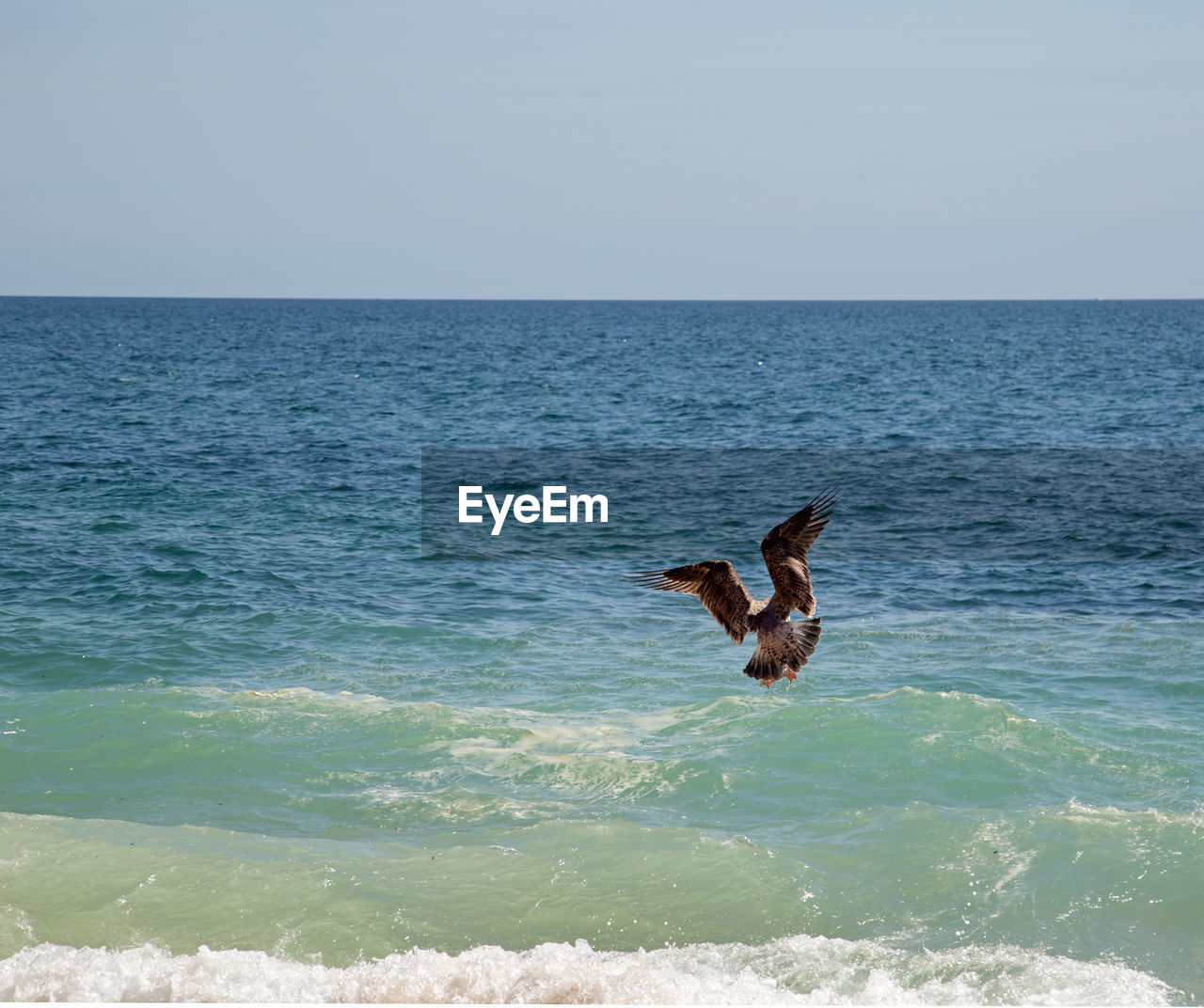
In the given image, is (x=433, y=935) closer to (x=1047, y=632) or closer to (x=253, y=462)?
(x=1047, y=632)

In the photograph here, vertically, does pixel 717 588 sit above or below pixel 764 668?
above

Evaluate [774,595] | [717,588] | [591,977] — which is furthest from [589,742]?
[774,595]

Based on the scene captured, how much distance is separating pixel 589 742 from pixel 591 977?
5035 mm

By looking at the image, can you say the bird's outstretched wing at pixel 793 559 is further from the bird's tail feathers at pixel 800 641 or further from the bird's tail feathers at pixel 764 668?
the bird's tail feathers at pixel 764 668

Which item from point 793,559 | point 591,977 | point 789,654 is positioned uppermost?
point 793,559

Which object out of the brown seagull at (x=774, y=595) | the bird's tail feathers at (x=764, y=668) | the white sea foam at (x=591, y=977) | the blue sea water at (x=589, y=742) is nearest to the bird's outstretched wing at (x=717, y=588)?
the brown seagull at (x=774, y=595)

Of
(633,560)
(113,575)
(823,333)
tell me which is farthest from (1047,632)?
(823,333)

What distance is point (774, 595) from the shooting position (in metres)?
8.38

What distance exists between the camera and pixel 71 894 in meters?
9.66

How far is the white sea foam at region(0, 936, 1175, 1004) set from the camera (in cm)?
816

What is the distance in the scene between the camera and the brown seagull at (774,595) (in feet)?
26.8

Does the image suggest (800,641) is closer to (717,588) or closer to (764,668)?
(764,668)

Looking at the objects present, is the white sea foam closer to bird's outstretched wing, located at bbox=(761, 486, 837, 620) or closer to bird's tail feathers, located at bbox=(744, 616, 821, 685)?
bird's tail feathers, located at bbox=(744, 616, 821, 685)

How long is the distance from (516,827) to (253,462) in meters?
23.6
